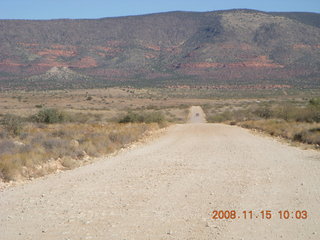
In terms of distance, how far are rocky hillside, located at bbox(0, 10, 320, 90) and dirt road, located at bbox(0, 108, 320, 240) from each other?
111525mm

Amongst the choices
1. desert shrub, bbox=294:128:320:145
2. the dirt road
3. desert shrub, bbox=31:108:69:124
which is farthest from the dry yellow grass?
desert shrub, bbox=31:108:69:124

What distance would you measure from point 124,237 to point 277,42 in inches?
6394

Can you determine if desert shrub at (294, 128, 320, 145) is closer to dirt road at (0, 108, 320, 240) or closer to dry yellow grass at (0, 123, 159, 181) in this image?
dirt road at (0, 108, 320, 240)

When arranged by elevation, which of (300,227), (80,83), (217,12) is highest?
(217,12)

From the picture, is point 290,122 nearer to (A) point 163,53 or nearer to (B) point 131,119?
(B) point 131,119

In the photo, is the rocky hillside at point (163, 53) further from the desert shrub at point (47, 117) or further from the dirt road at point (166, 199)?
the dirt road at point (166, 199)

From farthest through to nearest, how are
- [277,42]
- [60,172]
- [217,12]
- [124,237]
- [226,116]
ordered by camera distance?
[217,12]
[277,42]
[226,116]
[60,172]
[124,237]

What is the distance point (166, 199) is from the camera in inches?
372

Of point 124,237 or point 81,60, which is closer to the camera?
point 124,237

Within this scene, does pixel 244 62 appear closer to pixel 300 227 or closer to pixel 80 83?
pixel 80 83

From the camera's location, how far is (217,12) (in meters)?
200

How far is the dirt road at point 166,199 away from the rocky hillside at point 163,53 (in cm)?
11153

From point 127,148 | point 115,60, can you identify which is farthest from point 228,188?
point 115,60

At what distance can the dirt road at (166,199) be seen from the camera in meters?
7.31
